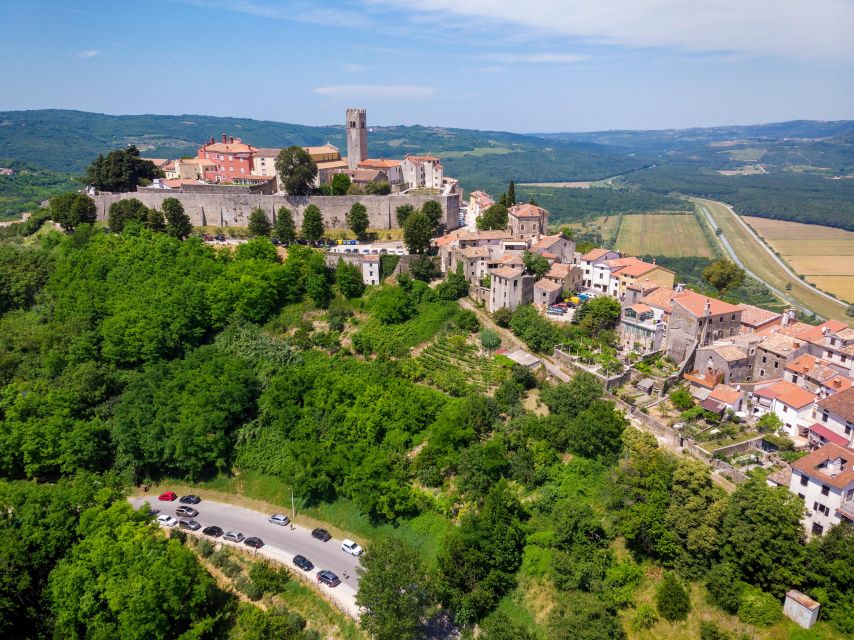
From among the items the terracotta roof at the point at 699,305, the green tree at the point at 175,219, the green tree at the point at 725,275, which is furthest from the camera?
the green tree at the point at 175,219

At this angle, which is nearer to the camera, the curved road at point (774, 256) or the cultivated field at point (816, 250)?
the curved road at point (774, 256)

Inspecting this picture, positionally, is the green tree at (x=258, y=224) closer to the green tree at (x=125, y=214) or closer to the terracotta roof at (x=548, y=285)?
the green tree at (x=125, y=214)

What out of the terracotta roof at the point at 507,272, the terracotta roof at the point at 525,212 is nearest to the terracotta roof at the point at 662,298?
the terracotta roof at the point at 507,272

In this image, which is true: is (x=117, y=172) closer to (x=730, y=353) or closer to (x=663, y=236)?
(x=730, y=353)

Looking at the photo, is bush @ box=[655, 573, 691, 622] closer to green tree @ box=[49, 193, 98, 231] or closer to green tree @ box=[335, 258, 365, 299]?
green tree @ box=[335, 258, 365, 299]

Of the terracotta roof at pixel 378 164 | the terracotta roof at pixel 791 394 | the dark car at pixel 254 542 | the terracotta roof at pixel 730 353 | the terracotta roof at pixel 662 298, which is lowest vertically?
the dark car at pixel 254 542

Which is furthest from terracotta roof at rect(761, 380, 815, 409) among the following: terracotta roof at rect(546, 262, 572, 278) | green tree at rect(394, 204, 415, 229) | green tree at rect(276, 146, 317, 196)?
green tree at rect(276, 146, 317, 196)

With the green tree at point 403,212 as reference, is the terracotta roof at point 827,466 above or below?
below

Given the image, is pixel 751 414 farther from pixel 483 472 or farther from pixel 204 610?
pixel 204 610
